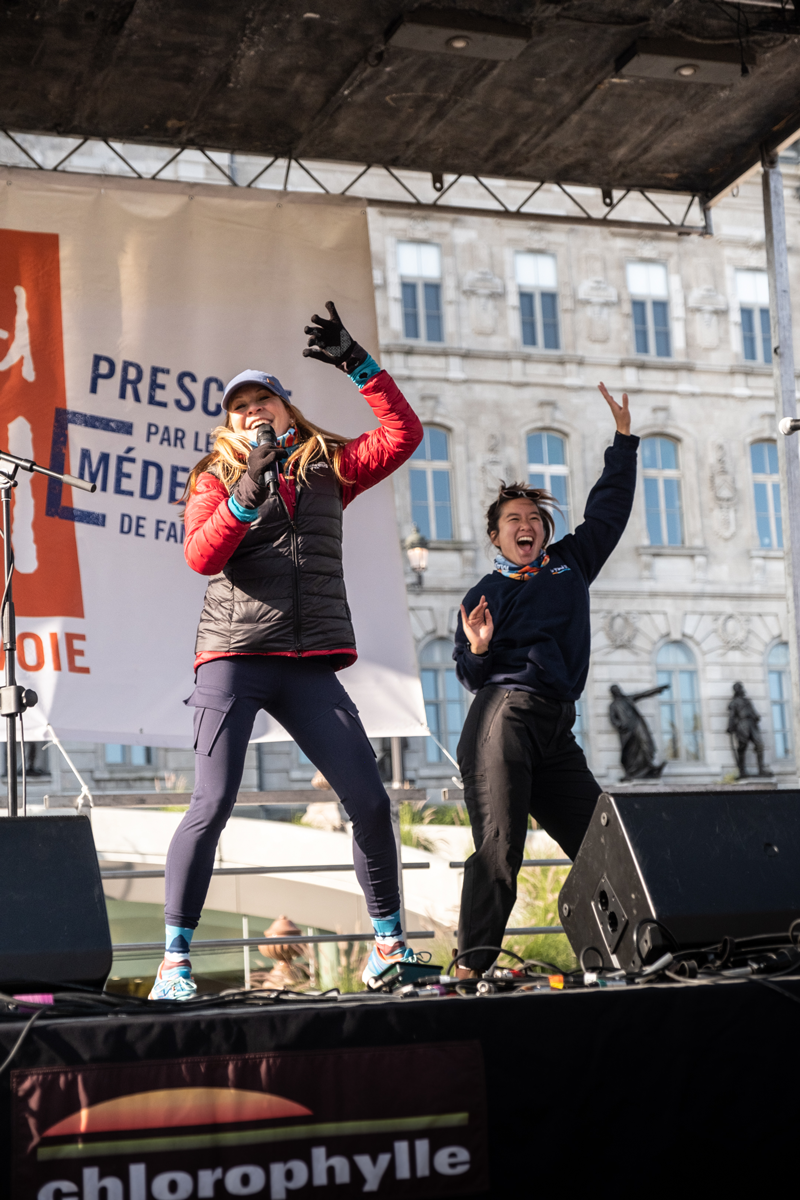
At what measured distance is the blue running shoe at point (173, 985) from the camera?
279 cm

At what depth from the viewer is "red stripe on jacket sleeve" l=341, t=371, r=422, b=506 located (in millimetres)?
3168

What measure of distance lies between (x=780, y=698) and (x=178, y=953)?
2328cm

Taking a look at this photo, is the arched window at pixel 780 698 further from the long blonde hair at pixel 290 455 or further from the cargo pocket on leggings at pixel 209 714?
the cargo pocket on leggings at pixel 209 714

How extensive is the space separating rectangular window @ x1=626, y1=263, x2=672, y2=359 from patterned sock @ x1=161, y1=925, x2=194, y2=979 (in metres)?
23.8

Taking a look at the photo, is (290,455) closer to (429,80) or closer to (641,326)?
(429,80)

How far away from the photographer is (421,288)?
24266 mm

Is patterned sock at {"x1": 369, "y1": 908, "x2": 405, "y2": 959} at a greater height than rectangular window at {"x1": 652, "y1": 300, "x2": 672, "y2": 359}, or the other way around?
rectangular window at {"x1": 652, "y1": 300, "x2": 672, "y2": 359}

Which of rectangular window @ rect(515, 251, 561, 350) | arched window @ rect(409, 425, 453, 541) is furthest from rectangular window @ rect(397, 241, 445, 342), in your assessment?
arched window @ rect(409, 425, 453, 541)

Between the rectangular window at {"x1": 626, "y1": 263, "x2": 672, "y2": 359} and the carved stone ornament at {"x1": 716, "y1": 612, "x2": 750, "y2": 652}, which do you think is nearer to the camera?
the carved stone ornament at {"x1": 716, "y1": 612, "x2": 750, "y2": 652}

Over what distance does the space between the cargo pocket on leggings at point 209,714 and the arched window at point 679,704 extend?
70.2ft

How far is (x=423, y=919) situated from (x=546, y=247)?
15.3 m

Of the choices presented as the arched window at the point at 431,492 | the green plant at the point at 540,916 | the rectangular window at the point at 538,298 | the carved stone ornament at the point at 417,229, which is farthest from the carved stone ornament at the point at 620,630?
the green plant at the point at 540,916

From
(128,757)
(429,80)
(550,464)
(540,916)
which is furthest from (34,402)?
(550,464)

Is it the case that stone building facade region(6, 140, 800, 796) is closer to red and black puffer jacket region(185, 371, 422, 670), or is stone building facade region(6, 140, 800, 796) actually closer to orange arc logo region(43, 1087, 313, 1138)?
red and black puffer jacket region(185, 371, 422, 670)
